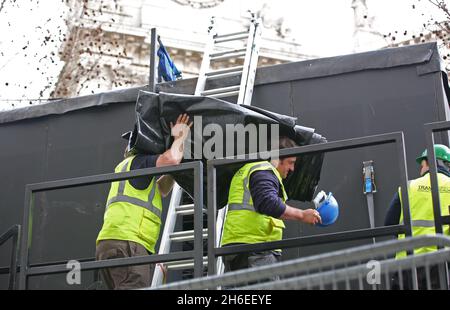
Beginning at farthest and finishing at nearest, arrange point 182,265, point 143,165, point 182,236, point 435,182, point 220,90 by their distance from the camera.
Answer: point 220,90 < point 182,236 < point 182,265 < point 143,165 < point 435,182

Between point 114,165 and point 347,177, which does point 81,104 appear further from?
point 347,177

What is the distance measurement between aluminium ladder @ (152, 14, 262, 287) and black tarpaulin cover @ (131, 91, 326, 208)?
0.61 meters

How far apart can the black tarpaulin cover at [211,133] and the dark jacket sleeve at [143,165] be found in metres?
0.06

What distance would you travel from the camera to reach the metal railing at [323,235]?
516cm

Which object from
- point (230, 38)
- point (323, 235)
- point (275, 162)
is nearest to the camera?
point (323, 235)

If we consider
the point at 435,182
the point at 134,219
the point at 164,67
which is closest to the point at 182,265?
the point at 134,219

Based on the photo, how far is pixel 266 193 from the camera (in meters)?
5.66

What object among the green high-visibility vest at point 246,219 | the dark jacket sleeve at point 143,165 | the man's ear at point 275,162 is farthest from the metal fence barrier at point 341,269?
the dark jacket sleeve at point 143,165

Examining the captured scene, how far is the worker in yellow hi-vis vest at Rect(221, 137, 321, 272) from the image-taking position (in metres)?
5.59

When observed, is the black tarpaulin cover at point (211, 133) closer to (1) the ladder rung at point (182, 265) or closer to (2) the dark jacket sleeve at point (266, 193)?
(2) the dark jacket sleeve at point (266, 193)

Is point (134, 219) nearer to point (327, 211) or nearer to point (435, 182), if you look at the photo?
point (327, 211)

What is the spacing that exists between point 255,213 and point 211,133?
722 millimetres

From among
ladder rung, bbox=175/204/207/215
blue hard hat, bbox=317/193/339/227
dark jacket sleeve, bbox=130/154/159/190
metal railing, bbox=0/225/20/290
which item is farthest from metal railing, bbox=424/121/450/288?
metal railing, bbox=0/225/20/290
